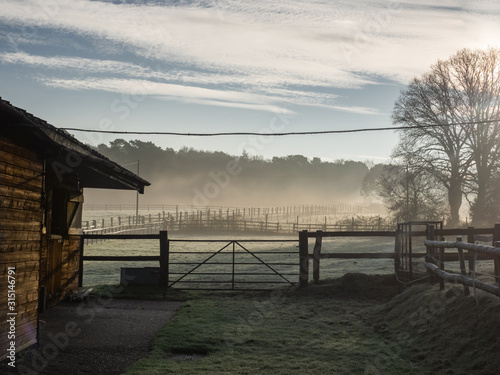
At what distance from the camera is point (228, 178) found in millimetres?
137500

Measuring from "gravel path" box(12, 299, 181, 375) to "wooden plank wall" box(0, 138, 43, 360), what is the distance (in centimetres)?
50

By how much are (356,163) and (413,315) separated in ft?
497

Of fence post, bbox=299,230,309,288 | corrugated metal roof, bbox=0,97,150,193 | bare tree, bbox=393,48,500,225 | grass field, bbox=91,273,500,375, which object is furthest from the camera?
bare tree, bbox=393,48,500,225

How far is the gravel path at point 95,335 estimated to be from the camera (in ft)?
22.6

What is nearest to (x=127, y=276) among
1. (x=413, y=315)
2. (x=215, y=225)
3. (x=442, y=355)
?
(x=413, y=315)

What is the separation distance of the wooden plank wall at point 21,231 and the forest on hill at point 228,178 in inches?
4186

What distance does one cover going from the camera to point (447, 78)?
3594 cm

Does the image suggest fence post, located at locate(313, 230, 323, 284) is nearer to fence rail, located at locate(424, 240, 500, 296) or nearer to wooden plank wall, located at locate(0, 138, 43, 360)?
fence rail, located at locate(424, 240, 500, 296)

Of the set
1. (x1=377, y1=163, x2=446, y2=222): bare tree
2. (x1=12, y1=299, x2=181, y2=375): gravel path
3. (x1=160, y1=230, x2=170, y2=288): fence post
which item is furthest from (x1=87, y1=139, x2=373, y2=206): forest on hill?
(x1=12, y1=299, x2=181, y2=375): gravel path

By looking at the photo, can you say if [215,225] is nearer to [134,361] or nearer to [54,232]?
[54,232]

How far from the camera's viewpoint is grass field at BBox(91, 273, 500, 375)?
6719 mm

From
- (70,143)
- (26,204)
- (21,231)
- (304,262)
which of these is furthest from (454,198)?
(21,231)

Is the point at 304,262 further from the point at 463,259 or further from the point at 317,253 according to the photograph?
the point at 463,259

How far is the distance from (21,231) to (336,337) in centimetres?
530
